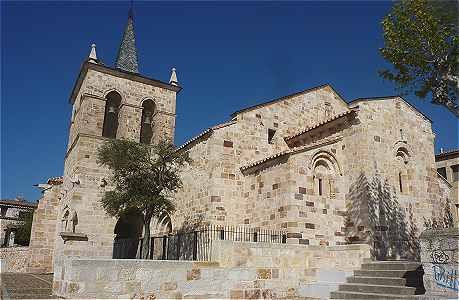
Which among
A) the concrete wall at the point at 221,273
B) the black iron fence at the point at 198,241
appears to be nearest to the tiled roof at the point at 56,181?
the black iron fence at the point at 198,241

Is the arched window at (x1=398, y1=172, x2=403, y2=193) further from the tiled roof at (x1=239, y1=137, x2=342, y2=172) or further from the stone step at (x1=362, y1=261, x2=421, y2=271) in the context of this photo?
the stone step at (x1=362, y1=261, x2=421, y2=271)

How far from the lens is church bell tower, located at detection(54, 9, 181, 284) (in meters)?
17.4

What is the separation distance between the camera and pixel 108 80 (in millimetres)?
A: 20578

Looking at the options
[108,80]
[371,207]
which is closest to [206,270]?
[371,207]

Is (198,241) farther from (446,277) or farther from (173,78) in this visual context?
(173,78)

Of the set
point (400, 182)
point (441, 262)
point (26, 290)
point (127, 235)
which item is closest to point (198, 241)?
point (26, 290)

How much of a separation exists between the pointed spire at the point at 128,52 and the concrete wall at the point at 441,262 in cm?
1942

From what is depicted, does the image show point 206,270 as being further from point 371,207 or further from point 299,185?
point 371,207

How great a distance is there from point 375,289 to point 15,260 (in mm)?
20605

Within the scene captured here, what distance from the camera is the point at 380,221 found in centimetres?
1262

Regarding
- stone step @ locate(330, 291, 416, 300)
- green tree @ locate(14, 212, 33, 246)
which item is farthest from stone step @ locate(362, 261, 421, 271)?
green tree @ locate(14, 212, 33, 246)

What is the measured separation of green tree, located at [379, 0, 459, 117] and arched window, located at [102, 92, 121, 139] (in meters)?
15.5

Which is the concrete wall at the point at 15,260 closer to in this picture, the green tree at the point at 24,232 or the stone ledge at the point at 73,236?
the stone ledge at the point at 73,236

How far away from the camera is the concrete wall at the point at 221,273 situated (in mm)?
7535
